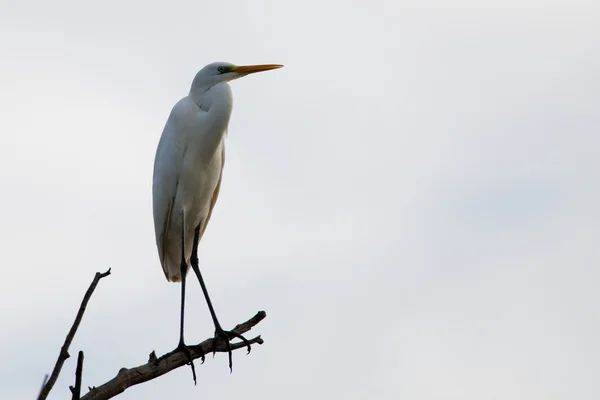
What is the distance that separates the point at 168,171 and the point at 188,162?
200 millimetres

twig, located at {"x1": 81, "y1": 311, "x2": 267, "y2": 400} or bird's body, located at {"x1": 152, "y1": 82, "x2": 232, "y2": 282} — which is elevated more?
bird's body, located at {"x1": 152, "y1": 82, "x2": 232, "y2": 282}

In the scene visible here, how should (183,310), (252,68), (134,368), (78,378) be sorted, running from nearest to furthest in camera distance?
(78,378) → (134,368) → (183,310) → (252,68)

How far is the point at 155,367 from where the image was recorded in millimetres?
5031

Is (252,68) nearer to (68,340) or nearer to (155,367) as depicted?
(155,367)

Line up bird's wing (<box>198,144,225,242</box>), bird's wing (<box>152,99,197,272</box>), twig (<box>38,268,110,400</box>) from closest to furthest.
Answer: twig (<box>38,268,110,400</box>) < bird's wing (<box>152,99,197,272</box>) < bird's wing (<box>198,144,225,242</box>)

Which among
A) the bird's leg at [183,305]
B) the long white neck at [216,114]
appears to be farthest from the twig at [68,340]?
the long white neck at [216,114]

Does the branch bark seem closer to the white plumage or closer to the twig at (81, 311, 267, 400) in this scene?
the twig at (81, 311, 267, 400)

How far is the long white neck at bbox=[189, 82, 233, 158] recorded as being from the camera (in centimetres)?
727

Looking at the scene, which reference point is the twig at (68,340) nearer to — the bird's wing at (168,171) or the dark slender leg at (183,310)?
the dark slender leg at (183,310)

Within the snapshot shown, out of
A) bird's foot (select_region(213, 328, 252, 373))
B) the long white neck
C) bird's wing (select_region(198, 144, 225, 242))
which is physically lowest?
bird's foot (select_region(213, 328, 252, 373))

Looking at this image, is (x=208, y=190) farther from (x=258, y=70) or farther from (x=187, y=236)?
(x=258, y=70)

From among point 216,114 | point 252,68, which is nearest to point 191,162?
point 216,114

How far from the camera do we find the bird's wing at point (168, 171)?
739 cm

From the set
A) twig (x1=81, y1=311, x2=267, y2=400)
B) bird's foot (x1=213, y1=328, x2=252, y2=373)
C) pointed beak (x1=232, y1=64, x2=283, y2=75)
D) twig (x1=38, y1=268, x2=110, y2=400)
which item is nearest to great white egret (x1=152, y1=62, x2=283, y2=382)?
pointed beak (x1=232, y1=64, x2=283, y2=75)
